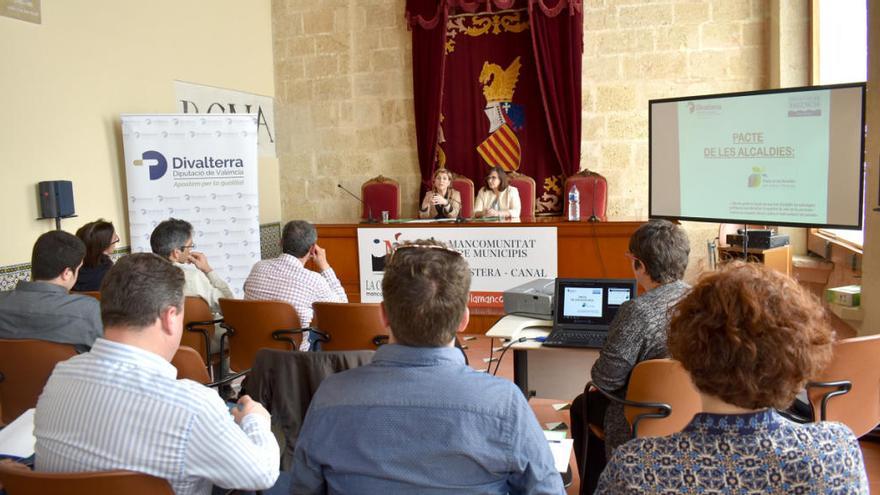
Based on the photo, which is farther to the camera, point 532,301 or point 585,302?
point 532,301

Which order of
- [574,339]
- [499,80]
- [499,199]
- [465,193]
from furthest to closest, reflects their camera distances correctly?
[499,80]
[465,193]
[499,199]
[574,339]

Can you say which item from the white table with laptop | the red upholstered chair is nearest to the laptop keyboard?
the white table with laptop

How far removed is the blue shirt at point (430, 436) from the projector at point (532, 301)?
6.79 feet

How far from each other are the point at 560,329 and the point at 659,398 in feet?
2.87

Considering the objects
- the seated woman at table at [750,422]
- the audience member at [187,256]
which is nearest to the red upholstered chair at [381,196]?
the audience member at [187,256]

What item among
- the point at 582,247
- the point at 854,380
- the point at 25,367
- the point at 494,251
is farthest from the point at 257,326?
the point at 582,247

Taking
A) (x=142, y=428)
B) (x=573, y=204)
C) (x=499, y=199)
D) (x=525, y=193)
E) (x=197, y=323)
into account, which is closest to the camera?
(x=142, y=428)

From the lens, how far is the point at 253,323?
3.76m

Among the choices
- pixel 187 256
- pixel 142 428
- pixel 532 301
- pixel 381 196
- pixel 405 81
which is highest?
pixel 405 81

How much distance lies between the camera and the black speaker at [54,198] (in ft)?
17.6

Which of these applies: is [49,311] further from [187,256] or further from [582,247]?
[582,247]

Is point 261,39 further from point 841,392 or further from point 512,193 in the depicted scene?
point 841,392

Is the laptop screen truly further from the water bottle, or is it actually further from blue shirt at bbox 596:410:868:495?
the water bottle

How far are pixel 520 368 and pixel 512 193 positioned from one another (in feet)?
12.2
